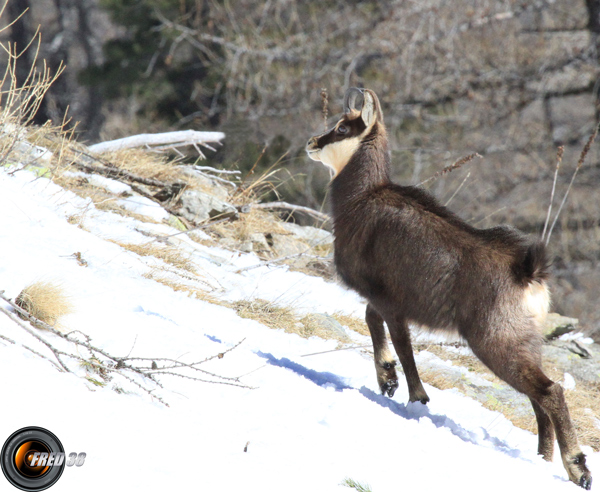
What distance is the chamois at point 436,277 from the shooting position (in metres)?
3.24

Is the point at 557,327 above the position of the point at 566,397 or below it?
below

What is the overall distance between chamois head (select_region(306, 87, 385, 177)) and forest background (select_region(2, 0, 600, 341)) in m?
7.37

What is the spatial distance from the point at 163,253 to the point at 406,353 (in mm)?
2419

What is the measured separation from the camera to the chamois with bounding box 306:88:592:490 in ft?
10.6

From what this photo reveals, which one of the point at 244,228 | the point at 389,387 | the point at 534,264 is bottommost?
the point at 244,228

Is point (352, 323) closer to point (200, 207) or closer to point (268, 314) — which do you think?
point (268, 314)

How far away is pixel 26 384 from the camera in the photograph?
255cm

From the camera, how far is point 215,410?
285 centimetres

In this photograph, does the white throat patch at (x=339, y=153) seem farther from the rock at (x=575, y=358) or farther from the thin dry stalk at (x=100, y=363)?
the rock at (x=575, y=358)

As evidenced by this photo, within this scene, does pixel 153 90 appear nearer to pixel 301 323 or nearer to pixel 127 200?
pixel 127 200

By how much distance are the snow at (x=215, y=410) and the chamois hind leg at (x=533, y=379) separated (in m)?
0.12

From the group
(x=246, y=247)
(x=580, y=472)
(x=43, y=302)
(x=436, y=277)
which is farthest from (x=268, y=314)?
(x=580, y=472)

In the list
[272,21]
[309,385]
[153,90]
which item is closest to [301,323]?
[309,385]

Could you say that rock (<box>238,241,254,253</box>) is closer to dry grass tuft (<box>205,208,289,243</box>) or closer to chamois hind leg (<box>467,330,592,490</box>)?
dry grass tuft (<box>205,208,289,243</box>)
